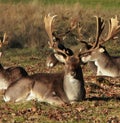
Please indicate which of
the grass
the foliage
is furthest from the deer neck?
the foliage

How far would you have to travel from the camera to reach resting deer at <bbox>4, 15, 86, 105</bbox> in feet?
39.2

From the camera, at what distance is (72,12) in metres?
33.5

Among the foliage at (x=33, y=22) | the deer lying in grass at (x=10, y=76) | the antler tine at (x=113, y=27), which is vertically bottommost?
the foliage at (x=33, y=22)

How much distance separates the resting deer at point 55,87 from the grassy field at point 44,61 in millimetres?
219

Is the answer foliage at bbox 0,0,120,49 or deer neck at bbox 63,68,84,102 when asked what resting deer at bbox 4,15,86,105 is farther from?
foliage at bbox 0,0,120,49

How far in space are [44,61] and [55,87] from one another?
9.05 m

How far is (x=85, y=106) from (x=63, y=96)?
1.85ft

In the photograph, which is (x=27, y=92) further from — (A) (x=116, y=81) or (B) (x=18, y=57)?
(B) (x=18, y=57)

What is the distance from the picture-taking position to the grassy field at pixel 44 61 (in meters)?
10.9

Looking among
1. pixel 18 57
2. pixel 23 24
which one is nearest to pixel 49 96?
pixel 18 57

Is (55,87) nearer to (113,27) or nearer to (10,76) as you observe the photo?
(113,27)

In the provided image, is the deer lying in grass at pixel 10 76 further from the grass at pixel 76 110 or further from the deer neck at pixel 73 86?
the deer neck at pixel 73 86

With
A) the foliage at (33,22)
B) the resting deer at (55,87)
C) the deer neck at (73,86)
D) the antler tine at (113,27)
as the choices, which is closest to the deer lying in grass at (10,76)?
the resting deer at (55,87)

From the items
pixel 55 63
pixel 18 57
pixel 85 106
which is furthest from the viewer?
pixel 18 57
